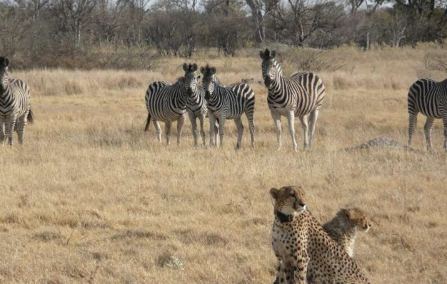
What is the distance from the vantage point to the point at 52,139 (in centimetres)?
1453

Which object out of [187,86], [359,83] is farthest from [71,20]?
[187,86]

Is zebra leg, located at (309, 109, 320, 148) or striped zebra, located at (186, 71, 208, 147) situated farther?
zebra leg, located at (309, 109, 320, 148)

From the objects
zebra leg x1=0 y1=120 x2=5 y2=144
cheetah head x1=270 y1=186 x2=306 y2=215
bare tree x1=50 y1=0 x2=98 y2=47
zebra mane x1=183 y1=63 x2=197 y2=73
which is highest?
bare tree x1=50 y1=0 x2=98 y2=47

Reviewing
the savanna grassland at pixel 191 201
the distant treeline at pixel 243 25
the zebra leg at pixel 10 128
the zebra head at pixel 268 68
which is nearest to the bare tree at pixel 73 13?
the distant treeline at pixel 243 25

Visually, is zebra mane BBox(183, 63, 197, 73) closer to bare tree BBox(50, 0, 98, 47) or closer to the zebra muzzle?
the zebra muzzle

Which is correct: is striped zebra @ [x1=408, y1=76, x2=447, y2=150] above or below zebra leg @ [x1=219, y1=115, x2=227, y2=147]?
above

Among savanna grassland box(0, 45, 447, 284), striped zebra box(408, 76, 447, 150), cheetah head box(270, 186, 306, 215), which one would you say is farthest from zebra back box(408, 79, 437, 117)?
cheetah head box(270, 186, 306, 215)

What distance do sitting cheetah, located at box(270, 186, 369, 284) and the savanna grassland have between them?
1.02 m

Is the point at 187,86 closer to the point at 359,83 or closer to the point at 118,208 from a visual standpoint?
the point at 118,208

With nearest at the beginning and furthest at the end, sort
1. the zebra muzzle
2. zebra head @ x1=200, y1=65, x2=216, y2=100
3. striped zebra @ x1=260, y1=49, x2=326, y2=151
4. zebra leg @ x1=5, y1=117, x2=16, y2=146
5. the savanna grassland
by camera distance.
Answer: the savanna grassland → the zebra muzzle → striped zebra @ x1=260, y1=49, x2=326, y2=151 → zebra head @ x1=200, y1=65, x2=216, y2=100 → zebra leg @ x1=5, y1=117, x2=16, y2=146

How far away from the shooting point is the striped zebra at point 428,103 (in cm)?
1379

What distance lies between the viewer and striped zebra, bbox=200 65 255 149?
1338 centimetres

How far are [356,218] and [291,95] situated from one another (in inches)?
306

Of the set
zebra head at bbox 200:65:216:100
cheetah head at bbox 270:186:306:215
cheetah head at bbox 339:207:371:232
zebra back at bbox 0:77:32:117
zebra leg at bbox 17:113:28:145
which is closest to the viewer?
cheetah head at bbox 270:186:306:215
